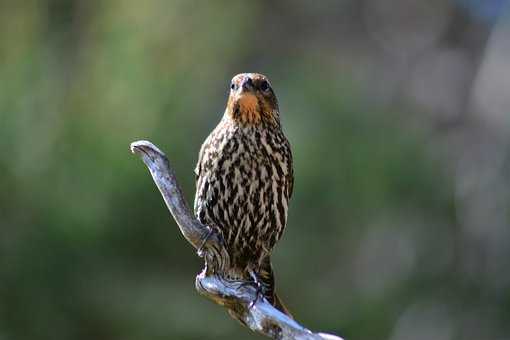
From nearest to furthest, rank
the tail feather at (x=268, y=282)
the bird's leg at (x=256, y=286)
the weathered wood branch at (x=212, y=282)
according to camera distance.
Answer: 1. the weathered wood branch at (x=212, y=282)
2. the bird's leg at (x=256, y=286)
3. the tail feather at (x=268, y=282)

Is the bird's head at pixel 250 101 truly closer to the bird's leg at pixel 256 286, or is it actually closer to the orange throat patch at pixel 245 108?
the orange throat patch at pixel 245 108

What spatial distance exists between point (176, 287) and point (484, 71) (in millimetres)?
3425

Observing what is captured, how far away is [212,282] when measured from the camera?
4516mm

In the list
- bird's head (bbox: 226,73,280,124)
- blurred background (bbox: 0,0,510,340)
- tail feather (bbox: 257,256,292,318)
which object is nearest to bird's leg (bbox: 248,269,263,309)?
tail feather (bbox: 257,256,292,318)

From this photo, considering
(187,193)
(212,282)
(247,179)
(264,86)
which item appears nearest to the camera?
(212,282)

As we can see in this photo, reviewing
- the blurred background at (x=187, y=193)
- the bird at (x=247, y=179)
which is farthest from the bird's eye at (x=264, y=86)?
the blurred background at (x=187, y=193)

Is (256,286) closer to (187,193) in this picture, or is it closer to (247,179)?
(247,179)

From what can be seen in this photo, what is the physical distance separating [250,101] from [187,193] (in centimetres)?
180

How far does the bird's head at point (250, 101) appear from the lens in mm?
5090

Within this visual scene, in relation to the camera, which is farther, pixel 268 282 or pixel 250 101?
pixel 268 282

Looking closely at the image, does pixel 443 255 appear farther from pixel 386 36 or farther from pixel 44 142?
pixel 386 36

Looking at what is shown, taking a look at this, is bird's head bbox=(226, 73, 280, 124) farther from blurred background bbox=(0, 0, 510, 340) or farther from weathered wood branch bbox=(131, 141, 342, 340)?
blurred background bbox=(0, 0, 510, 340)

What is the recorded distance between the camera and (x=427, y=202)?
7793mm

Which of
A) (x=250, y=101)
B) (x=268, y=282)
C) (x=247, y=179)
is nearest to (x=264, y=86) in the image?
(x=250, y=101)
